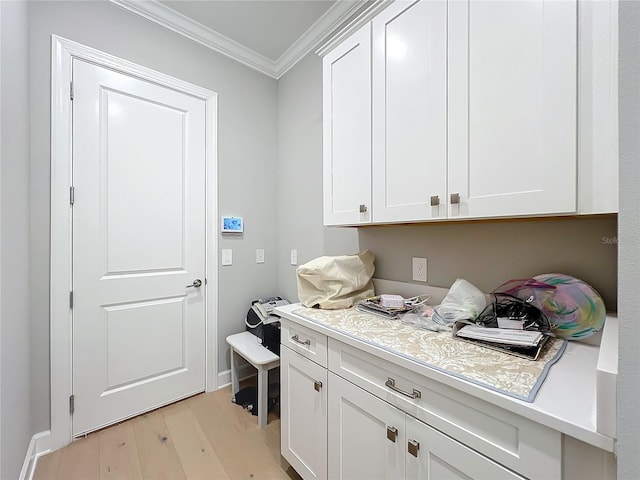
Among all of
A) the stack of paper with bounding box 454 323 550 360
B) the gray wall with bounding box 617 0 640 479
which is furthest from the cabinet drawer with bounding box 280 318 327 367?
the gray wall with bounding box 617 0 640 479

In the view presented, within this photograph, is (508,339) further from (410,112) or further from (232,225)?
(232,225)

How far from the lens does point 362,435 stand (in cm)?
100

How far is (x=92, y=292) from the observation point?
1679 mm

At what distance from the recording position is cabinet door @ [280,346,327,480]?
1169 mm

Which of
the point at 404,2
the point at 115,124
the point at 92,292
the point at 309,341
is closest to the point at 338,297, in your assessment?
the point at 309,341

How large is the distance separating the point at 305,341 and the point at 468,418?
2.35 feet

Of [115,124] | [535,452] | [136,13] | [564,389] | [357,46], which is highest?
[136,13]

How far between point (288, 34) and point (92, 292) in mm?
2301

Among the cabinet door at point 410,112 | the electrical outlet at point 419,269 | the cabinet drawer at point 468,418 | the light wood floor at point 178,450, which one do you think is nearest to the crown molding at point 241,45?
the cabinet door at point 410,112

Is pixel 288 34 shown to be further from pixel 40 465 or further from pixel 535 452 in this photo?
pixel 40 465

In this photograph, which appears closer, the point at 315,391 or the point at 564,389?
the point at 564,389

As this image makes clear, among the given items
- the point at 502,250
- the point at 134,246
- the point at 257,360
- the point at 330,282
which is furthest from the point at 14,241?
the point at 502,250

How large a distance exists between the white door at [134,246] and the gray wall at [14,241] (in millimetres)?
240

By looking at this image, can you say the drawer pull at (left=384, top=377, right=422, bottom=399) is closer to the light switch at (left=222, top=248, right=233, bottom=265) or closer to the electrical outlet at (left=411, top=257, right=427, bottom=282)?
the electrical outlet at (left=411, top=257, right=427, bottom=282)
